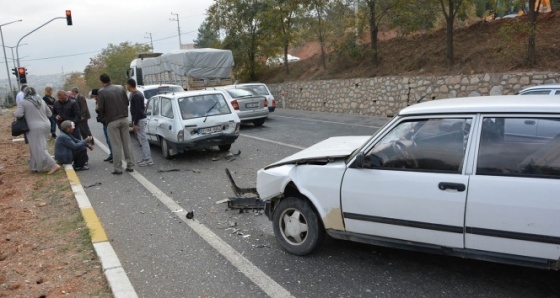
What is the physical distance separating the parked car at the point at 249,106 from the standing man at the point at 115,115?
6.80 metres

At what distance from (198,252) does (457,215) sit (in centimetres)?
270

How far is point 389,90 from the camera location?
17.6 meters

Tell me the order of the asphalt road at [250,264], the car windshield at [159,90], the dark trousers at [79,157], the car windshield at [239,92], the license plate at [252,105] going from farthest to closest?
1. the car windshield at [239,92]
2. the license plate at [252,105]
3. the car windshield at [159,90]
4. the dark trousers at [79,157]
5. the asphalt road at [250,264]

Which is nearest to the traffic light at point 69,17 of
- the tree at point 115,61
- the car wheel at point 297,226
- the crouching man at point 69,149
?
A: the crouching man at point 69,149

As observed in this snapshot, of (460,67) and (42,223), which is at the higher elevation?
(460,67)

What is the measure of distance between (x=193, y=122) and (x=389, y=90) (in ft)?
33.3

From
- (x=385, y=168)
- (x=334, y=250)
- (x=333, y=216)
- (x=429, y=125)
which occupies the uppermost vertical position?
(x=429, y=125)

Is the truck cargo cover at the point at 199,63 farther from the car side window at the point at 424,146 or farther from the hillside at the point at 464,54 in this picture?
the car side window at the point at 424,146

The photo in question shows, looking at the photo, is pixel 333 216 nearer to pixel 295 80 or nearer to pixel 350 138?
pixel 350 138

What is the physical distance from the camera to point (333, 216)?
13.6 ft

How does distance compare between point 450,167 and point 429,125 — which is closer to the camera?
point 450,167

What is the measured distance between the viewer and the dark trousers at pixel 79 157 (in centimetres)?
948

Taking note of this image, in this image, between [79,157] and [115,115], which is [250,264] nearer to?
[115,115]

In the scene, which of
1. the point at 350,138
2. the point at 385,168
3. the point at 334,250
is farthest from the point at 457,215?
the point at 350,138
